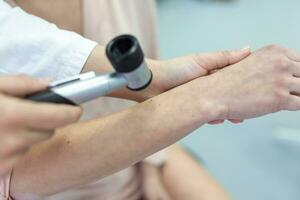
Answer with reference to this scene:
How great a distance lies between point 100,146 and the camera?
71cm

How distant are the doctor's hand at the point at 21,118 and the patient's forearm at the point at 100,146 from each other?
0.55 feet

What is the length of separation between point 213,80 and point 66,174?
0.29m

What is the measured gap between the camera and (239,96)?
0.76 metres

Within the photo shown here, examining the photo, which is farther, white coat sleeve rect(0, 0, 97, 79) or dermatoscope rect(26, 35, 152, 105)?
white coat sleeve rect(0, 0, 97, 79)

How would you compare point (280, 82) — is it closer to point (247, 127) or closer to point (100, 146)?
point (100, 146)

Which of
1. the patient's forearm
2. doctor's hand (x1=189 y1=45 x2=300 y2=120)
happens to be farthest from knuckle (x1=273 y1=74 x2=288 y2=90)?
the patient's forearm

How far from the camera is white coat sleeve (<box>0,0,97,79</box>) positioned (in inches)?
30.7

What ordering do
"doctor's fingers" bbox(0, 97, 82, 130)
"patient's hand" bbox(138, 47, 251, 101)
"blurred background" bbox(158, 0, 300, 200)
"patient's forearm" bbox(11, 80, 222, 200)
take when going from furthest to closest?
"blurred background" bbox(158, 0, 300, 200)
"patient's hand" bbox(138, 47, 251, 101)
"patient's forearm" bbox(11, 80, 222, 200)
"doctor's fingers" bbox(0, 97, 82, 130)

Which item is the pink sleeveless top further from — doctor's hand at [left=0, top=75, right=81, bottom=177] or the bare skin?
doctor's hand at [left=0, top=75, right=81, bottom=177]

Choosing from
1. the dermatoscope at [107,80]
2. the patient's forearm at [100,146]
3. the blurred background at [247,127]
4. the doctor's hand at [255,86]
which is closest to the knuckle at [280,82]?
the doctor's hand at [255,86]

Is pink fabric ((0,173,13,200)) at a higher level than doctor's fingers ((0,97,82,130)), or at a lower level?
lower

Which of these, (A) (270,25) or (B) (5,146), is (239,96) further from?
(A) (270,25)

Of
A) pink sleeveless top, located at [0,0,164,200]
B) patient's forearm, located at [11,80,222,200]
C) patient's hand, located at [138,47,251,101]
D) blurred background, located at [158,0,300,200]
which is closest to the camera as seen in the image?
patient's forearm, located at [11,80,222,200]

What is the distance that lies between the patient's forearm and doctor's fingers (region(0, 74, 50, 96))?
187 millimetres
